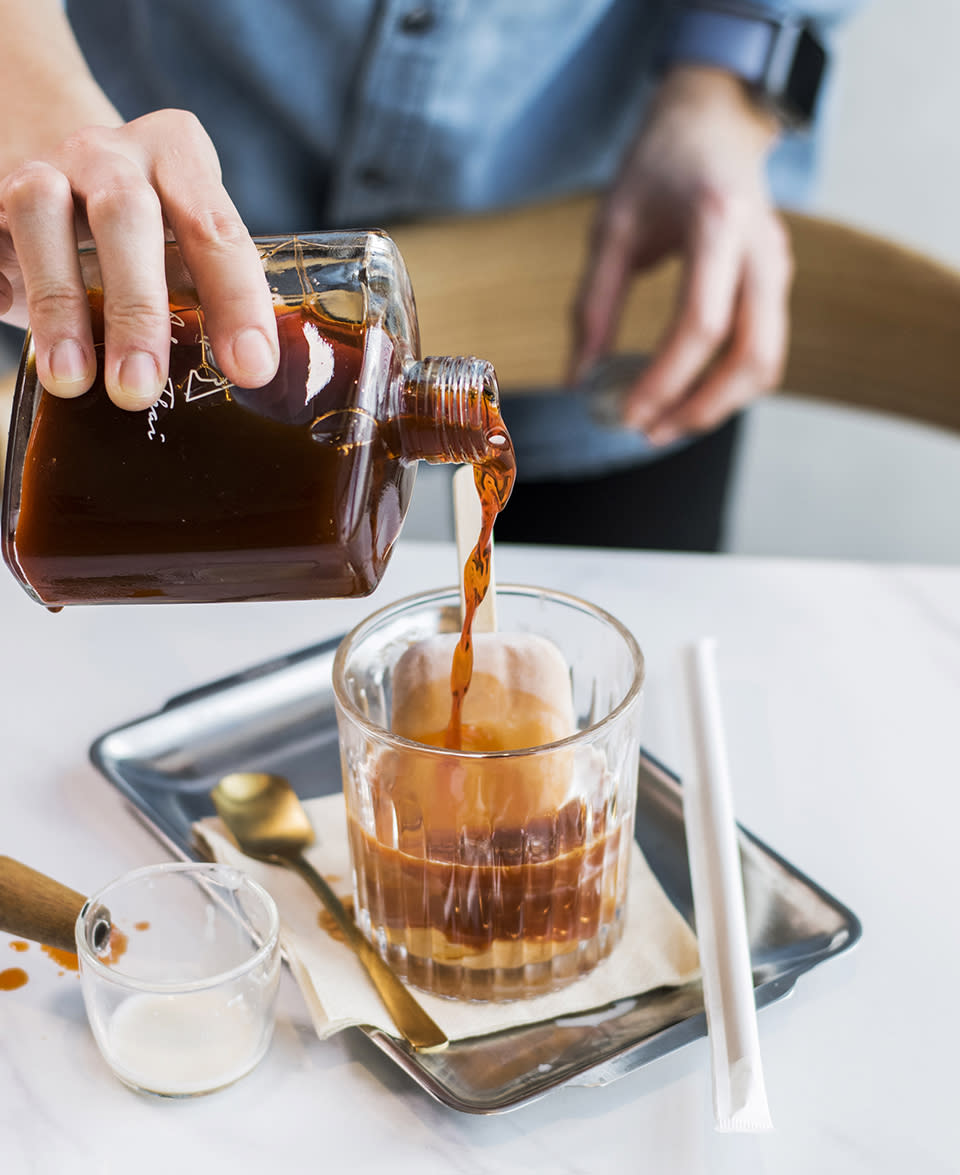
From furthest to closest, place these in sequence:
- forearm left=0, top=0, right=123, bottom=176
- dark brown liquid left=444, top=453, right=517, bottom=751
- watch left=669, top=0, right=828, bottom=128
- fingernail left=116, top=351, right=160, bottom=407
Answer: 1. watch left=669, top=0, right=828, bottom=128
2. forearm left=0, top=0, right=123, bottom=176
3. dark brown liquid left=444, top=453, right=517, bottom=751
4. fingernail left=116, top=351, right=160, bottom=407

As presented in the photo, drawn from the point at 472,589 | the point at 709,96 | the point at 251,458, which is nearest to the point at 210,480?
the point at 251,458

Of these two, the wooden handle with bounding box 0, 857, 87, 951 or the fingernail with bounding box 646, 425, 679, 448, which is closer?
the wooden handle with bounding box 0, 857, 87, 951

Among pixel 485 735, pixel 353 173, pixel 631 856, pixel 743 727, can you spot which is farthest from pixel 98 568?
pixel 353 173

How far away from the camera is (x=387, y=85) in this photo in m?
1.11

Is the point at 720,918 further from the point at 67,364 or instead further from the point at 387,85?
the point at 387,85

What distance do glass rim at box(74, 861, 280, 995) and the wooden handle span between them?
0.01 meters

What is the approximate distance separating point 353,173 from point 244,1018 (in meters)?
0.85

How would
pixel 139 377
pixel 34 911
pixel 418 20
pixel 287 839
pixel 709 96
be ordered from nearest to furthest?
pixel 139 377 < pixel 34 911 < pixel 287 839 < pixel 418 20 < pixel 709 96

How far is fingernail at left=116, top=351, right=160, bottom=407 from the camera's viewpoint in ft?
1.57

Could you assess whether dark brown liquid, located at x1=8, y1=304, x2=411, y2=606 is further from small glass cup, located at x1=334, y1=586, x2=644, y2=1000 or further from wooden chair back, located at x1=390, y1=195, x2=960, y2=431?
wooden chair back, located at x1=390, y1=195, x2=960, y2=431

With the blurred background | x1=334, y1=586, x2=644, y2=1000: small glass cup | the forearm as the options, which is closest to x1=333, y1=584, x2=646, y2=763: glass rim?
x1=334, y1=586, x2=644, y2=1000: small glass cup

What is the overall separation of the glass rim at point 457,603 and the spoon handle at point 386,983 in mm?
104

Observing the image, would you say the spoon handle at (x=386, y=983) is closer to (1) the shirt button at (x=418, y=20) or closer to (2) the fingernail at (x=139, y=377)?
(2) the fingernail at (x=139, y=377)

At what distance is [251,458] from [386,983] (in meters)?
0.26
